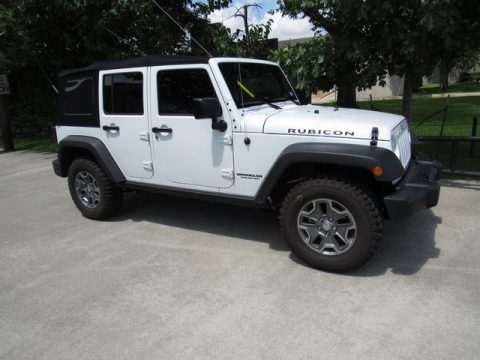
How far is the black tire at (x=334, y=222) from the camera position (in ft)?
10.8

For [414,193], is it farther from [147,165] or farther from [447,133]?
[447,133]

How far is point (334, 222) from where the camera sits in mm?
3463

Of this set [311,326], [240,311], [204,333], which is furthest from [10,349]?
[311,326]

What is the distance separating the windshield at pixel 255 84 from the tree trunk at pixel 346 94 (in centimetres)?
181

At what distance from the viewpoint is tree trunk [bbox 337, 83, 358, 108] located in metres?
6.38

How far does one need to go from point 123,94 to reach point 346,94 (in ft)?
12.3

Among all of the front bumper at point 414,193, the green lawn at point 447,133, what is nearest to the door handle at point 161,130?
the front bumper at point 414,193

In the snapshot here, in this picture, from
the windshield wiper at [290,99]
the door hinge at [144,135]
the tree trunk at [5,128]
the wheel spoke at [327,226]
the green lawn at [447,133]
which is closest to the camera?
the wheel spoke at [327,226]

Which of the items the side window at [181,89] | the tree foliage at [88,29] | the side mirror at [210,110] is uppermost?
the tree foliage at [88,29]

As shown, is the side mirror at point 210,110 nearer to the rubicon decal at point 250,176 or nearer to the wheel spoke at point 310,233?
the rubicon decal at point 250,176

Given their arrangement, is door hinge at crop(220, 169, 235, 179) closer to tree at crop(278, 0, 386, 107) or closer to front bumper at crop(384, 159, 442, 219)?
front bumper at crop(384, 159, 442, 219)

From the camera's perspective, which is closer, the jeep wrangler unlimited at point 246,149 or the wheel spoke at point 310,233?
the jeep wrangler unlimited at point 246,149

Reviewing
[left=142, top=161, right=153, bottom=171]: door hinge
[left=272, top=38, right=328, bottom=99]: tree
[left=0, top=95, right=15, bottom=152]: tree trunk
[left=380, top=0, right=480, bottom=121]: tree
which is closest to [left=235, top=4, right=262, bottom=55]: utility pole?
[left=272, top=38, right=328, bottom=99]: tree

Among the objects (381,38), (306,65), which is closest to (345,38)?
(381,38)
